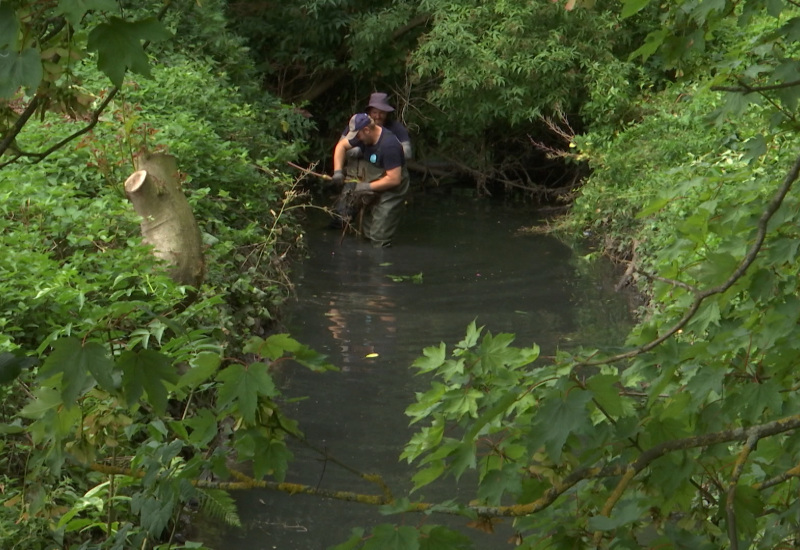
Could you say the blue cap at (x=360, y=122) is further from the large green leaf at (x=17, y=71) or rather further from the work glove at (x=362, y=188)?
the large green leaf at (x=17, y=71)

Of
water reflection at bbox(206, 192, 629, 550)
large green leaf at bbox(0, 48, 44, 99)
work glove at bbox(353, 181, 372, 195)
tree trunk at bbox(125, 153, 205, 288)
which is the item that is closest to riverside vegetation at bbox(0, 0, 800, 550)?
large green leaf at bbox(0, 48, 44, 99)

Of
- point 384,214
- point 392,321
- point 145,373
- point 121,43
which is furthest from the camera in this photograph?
point 384,214

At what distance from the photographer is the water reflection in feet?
21.0

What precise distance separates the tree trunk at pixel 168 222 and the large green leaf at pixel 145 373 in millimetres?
5226

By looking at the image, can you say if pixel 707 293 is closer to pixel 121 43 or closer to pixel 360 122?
pixel 121 43

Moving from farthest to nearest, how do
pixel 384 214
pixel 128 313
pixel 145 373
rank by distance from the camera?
1. pixel 384 214
2. pixel 128 313
3. pixel 145 373

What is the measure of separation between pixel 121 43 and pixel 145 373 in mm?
620

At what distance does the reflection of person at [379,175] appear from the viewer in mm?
13453

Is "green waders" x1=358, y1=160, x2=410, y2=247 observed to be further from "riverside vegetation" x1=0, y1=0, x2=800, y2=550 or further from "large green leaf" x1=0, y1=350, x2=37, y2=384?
"large green leaf" x1=0, y1=350, x2=37, y2=384

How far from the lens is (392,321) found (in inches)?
404

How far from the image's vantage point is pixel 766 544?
2.81 metres

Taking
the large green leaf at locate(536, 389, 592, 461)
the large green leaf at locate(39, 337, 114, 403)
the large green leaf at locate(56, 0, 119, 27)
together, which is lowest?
the large green leaf at locate(536, 389, 592, 461)

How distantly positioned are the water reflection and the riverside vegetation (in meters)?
0.31

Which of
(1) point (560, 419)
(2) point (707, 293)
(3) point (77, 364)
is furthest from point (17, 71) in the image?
(2) point (707, 293)
